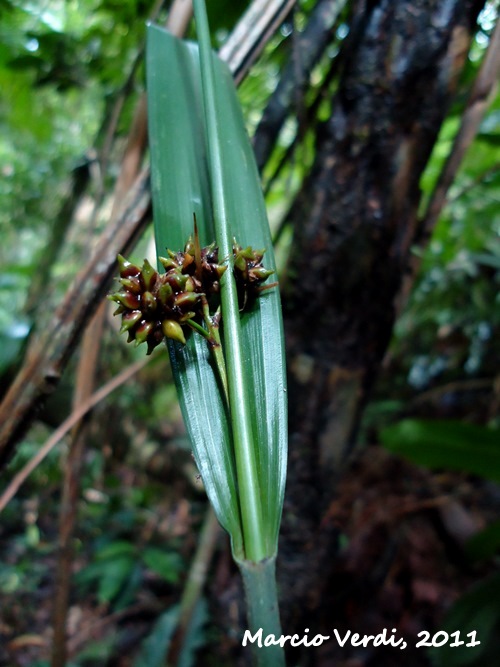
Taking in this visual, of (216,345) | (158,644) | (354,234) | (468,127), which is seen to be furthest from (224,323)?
(158,644)

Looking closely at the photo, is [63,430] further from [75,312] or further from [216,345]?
[216,345]

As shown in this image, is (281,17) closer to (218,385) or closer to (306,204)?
(306,204)

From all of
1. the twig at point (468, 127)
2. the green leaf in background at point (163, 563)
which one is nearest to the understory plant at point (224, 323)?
the twig at point (468, 127)

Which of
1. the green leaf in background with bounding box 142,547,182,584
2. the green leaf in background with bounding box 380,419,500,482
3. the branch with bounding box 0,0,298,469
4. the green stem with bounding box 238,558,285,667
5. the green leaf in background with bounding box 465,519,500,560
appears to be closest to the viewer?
the green stem with bounding box 238,558,285,667

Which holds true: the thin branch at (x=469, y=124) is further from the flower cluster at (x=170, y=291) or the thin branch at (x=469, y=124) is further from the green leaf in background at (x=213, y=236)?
the flower cluster at (x=170, y=291)

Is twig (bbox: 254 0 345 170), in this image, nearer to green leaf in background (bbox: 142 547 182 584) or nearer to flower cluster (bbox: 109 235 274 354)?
flower cluster (bbox: 109 235 274 354)

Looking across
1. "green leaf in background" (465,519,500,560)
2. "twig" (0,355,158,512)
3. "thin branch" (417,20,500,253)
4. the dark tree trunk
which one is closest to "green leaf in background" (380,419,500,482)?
"green leaf in background" (465,519,500,560)

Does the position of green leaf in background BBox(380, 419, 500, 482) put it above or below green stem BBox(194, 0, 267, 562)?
below

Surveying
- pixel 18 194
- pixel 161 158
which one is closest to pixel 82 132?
pixel 18 194
